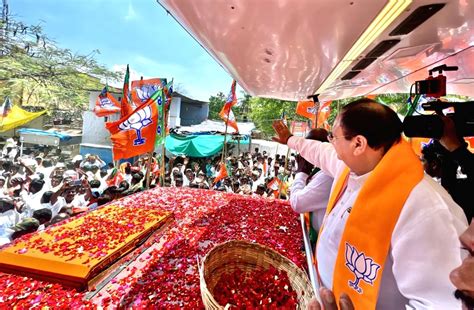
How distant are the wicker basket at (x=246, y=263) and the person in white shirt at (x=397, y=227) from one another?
161 millimetres

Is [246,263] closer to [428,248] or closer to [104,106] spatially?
[428,248]

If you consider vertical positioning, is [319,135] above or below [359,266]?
above

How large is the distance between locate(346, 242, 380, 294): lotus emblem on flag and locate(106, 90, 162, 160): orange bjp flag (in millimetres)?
4374

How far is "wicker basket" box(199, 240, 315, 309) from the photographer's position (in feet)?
5.38

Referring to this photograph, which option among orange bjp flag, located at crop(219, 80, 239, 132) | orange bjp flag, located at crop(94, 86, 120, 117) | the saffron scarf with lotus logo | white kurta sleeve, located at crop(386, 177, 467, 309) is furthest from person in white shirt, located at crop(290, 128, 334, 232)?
orange bjp flag, located at crop(94, 86, 120, 117)

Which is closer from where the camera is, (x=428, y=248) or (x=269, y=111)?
(x=428, y=248)

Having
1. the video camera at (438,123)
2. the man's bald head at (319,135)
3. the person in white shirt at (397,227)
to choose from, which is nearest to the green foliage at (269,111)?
the man's bald head at (319,135)

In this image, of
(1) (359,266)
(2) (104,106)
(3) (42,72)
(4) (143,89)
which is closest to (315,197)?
(1) (359,266)

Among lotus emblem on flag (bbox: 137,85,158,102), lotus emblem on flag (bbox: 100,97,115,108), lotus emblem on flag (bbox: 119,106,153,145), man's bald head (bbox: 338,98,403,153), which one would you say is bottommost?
lotus emblem on flag (bbox: 119,106,153,145)

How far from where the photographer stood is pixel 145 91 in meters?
7.62

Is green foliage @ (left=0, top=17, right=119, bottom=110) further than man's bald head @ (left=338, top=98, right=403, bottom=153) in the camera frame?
Yes

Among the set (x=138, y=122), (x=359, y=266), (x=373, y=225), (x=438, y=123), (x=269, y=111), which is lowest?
(x=359, y=266)

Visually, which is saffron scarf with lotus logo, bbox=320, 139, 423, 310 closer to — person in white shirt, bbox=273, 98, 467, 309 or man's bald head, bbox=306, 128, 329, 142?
person in white shirt, bbox=273, 98, 467, 309

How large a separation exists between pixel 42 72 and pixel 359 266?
1827 cm
